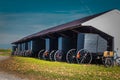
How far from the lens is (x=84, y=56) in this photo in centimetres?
2358

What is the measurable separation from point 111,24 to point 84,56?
14.8 feet

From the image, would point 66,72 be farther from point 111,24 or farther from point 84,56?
point 111,24

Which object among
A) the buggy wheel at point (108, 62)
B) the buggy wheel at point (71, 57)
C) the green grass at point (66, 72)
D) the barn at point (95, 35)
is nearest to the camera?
the green grass at point (66, 72)

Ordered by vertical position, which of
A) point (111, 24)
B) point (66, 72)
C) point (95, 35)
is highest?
point (111, 24)

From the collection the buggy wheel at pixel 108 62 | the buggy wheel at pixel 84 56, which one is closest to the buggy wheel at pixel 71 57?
the buggy wheel at pixel 84 56

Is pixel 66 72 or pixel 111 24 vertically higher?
pixel 111 24

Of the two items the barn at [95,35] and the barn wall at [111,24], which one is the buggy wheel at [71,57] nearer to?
the barn at [95,35]

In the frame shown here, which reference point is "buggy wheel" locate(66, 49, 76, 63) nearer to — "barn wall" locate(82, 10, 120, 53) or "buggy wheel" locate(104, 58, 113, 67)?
"buggy wheel" locate(104, 58, 113, 67)

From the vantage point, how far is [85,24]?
24312 millimetres

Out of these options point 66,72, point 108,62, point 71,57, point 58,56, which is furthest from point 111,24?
point 66,72

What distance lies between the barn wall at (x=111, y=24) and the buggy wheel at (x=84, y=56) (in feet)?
9.25

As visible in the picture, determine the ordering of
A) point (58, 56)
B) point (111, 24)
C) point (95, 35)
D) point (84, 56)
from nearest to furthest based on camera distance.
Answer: point (84, 56)
point (95, 35)
point (111, 24)
point (58, 56)

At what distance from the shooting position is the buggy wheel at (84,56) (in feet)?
77.4

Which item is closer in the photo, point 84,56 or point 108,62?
point 108,62
